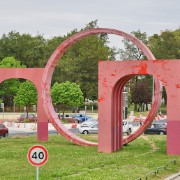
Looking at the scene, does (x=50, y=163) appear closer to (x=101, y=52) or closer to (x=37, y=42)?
(x=101, y=52)

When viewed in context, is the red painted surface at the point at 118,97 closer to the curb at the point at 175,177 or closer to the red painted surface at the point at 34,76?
the curb at the point at 175,177

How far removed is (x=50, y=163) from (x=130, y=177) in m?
4.66

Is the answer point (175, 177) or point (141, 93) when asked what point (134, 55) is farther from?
point (175, 177)

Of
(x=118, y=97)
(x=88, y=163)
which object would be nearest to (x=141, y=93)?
(x=118, y=97)

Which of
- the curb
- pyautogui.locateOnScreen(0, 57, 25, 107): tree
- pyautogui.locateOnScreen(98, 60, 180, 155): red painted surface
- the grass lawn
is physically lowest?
the curb

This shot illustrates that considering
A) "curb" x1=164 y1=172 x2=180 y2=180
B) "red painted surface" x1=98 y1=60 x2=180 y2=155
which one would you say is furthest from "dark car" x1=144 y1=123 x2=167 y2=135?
"curb" x1=164 y1=172 x2=180 y2=180

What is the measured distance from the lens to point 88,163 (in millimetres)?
22078

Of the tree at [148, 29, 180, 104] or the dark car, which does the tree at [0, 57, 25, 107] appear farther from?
the dark car

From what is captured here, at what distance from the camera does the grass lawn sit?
18922mm

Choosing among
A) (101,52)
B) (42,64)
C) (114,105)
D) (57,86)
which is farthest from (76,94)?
(114,105)

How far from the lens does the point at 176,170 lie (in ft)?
69.7

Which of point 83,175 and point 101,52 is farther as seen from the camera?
point 101,52

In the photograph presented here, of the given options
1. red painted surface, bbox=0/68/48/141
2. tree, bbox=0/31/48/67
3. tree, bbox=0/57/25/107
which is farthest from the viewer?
tree, bbox=0/31/48/67

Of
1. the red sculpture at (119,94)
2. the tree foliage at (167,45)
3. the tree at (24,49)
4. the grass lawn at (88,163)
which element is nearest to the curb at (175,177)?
the grass lawn at (88,163)
